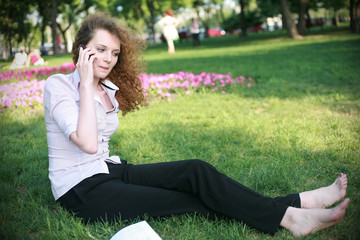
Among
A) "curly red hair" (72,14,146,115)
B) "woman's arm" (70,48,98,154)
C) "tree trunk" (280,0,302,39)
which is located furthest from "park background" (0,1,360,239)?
"tree trunk" (280,0,302,39)

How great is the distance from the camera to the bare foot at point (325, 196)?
2.25 m

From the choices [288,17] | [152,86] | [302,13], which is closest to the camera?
[152,86]

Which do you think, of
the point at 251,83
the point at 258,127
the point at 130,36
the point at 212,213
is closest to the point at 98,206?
the point at 212,213

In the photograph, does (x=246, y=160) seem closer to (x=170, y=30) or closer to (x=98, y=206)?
(x=98, y=206)

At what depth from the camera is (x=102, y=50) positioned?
2338 mm

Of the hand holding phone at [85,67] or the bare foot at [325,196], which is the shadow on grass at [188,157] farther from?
the hand holding phone at [85,67]

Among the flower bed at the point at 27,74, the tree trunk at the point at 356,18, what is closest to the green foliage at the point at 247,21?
the tree trunk at the point at 356,18

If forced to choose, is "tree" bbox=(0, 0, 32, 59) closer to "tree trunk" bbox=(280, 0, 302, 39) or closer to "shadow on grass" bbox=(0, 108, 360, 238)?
"shadow on grass" bbox=(0, 108, 360, 238)

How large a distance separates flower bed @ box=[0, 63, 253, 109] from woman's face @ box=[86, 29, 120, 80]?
2.83 m

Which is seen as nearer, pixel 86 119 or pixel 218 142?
pixel 86 119

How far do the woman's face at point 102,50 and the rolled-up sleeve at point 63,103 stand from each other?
246 mm

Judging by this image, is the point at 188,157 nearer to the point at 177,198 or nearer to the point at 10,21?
the point at 177,198

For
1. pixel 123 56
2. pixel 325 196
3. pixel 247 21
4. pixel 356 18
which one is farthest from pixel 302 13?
pixel 325 196

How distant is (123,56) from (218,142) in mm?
1686
